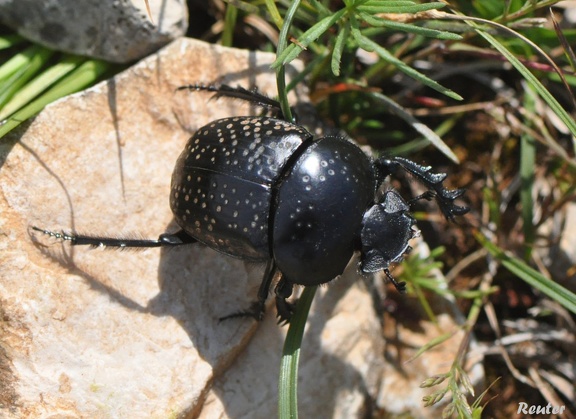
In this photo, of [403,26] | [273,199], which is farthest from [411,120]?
[273,199]

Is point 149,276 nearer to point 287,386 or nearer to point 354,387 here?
point 287,386

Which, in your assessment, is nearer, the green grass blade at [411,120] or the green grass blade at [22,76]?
the green grass blade at [22,76]

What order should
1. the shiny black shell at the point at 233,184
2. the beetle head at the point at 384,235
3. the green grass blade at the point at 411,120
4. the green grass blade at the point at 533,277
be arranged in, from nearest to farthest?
the shiny black shell at the point at 233,184
the beetle head at the point at 384,235
the green grass blade at the point at 533,277
the green grass blade at the point at 411,120

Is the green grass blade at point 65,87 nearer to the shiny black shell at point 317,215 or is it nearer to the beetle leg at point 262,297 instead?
the shiny black shell at point 317,215

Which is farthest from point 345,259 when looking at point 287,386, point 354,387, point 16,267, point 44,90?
point 44,90

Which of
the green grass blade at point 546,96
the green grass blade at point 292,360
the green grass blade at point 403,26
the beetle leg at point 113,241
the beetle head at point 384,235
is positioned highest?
the green grass blade at point 403,26

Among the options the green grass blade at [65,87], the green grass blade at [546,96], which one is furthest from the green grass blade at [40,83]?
the green grass blade at [546,96]

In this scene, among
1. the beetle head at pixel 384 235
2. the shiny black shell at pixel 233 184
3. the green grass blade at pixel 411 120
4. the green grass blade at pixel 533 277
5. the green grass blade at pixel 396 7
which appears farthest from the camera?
the green grass blade at pixel 411 120
